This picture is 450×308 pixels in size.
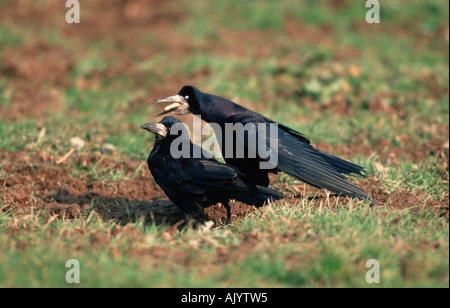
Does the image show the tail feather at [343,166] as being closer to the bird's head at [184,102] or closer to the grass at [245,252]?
the grass at [245,252]

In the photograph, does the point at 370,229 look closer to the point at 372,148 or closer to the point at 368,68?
the point at 372,148

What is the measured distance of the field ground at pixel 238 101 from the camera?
133 inches

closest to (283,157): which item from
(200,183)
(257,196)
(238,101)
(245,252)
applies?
(257,196)

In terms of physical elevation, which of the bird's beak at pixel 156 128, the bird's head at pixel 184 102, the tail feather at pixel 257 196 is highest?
the bird's head at pixel 184 102

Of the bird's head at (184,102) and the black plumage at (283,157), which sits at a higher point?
the bird's head at (184,102)

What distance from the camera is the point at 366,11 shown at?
11.7 metres

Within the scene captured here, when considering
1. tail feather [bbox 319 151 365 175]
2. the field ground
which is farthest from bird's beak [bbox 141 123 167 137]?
tail feather [bbox 319 151 365 175]

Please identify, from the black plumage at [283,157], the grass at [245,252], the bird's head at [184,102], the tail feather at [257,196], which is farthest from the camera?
the bird's head at [184,102]

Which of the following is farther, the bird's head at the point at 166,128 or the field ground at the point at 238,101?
the bird's head at the point at 166,128

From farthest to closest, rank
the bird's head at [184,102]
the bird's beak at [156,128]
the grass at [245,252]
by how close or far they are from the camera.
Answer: the bird's head at [184,102] < the bird's beak at [156,128] < the grass at [245,252]

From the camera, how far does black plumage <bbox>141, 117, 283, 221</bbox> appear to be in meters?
4.44

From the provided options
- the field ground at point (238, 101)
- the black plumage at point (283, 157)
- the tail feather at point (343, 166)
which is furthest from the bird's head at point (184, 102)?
the tail feather at point (343, 166)

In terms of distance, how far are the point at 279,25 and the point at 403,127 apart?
4.70 metres

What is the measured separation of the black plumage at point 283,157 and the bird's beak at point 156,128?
22 cm
